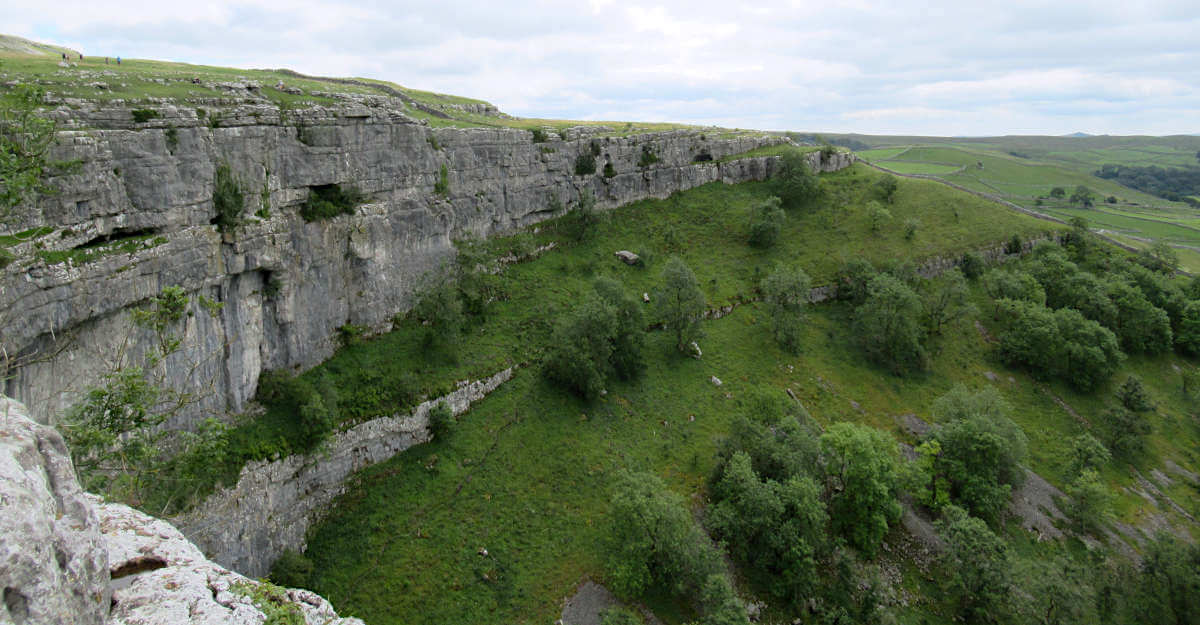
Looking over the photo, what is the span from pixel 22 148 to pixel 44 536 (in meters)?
19.3

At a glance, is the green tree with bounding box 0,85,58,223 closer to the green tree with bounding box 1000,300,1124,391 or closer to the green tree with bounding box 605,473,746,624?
the green tree with bounding box 605,473,746,624

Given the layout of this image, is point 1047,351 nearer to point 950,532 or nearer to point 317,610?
point 950,532

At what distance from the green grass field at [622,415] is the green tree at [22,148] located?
16740mm

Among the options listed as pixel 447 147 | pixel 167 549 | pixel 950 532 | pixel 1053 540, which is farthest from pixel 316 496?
pixel 1053 540

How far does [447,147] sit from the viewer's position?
4253 centimetres

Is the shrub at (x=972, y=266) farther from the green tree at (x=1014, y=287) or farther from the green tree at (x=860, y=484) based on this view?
the green tree at (x=860, y=484)

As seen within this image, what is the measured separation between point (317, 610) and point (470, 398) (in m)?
26.1

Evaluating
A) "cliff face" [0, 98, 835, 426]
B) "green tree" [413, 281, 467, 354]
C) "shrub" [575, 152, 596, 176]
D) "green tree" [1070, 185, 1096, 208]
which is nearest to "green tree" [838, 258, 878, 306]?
"shrub" [575, 152, 596, 176]

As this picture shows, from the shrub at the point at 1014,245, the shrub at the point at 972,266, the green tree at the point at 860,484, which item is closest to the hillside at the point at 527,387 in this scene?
the green tree at the point at 860,484

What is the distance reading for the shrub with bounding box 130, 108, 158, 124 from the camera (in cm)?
2405

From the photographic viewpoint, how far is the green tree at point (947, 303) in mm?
52219

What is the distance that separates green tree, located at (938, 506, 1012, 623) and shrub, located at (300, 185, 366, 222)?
40.6 m

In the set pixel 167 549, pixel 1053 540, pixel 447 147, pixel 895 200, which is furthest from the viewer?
pixel 895 200

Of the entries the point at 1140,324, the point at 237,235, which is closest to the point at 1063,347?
the point at 1140,324
